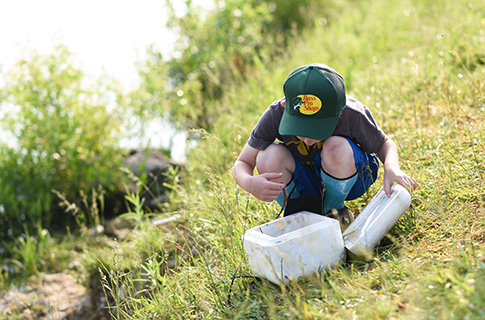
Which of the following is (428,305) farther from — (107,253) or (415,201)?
(107,253)

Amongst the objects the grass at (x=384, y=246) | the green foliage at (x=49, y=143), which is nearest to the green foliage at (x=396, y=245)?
the grass at (x=384, y=246)

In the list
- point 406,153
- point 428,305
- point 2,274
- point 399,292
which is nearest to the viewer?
point 428,305

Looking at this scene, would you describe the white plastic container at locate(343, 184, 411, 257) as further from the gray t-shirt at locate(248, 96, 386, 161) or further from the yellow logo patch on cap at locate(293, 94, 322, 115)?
the yellow logo patch on cap at locate(293, 94, 322, 115)

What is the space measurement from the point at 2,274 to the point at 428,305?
13.8 feet

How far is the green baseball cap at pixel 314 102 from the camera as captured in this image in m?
1.81

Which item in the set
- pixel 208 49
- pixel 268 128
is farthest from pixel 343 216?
pixel 208 49

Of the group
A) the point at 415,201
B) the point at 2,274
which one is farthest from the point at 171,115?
the point at 415,201

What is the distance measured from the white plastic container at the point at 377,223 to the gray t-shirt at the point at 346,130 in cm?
25

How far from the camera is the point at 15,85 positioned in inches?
204

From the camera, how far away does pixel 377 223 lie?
191 centimetres

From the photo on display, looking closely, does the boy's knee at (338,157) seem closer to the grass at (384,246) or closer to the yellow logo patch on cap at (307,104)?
the yellow logo patch on cap at (307,104)

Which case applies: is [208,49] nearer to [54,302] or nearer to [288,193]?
[54,302]

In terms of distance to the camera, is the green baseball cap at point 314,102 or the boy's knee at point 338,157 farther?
the boy's knee at point 338,157

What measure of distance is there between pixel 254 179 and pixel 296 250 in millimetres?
352
